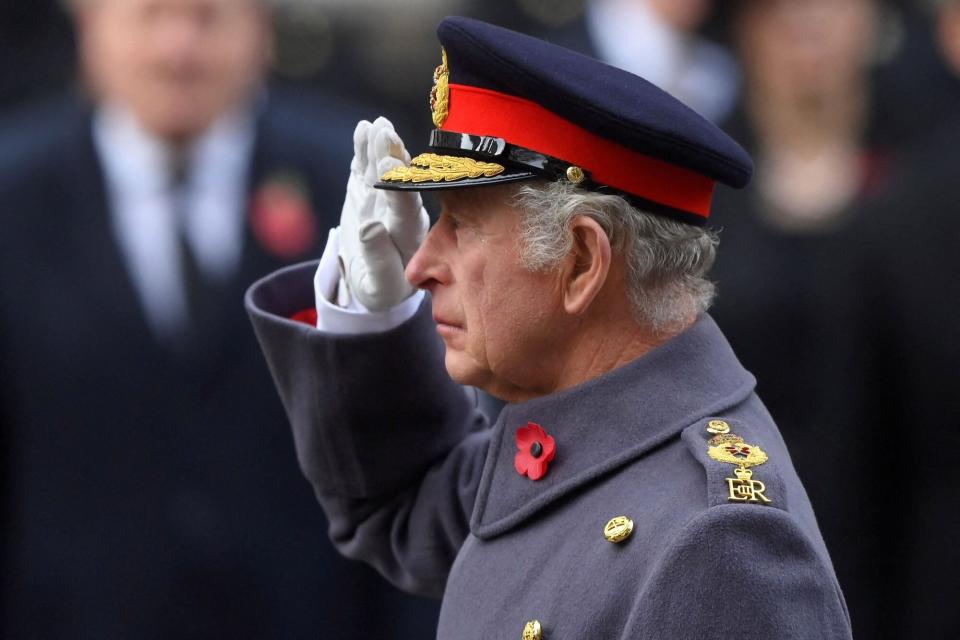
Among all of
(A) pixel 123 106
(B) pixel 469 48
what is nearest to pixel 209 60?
(A) pixel 123 106

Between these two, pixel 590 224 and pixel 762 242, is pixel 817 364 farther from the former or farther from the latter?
pixel 590 224

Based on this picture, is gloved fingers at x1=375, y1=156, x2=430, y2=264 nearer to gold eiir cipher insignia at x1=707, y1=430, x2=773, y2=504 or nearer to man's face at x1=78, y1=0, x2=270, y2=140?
gold eiir cipher insignia at x1=707, y1=430, x2=773, y2=504

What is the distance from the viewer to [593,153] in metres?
2.42

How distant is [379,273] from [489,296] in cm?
44

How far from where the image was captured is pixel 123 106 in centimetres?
517

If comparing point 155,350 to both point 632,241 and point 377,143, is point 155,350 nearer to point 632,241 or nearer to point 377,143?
point 377,143

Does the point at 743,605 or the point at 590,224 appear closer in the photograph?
the point at 743,605

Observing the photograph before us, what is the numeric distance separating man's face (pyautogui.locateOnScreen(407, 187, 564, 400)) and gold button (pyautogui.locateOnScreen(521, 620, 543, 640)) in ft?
1.38

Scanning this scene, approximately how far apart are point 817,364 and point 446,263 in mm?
3078

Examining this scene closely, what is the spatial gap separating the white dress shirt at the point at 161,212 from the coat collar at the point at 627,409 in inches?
111

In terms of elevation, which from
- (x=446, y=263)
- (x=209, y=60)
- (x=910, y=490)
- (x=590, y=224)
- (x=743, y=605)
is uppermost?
(x=590, y=224)

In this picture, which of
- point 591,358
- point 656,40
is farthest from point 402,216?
point 656,40

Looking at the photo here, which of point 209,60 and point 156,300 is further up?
point 209,60

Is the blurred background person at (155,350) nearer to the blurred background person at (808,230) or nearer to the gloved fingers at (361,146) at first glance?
the blurred background person at (808,230)
